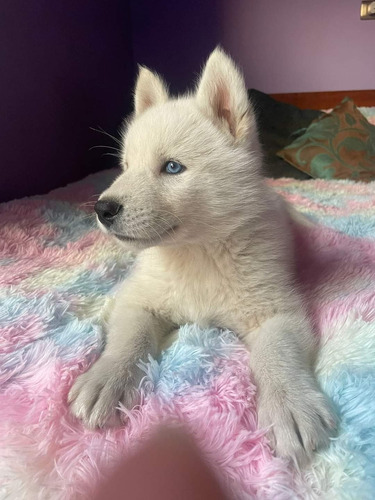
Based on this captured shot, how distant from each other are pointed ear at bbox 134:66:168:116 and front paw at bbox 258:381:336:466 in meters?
1.01

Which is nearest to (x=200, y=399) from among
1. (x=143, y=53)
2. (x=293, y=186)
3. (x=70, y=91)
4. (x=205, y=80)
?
(x=205, y=80)

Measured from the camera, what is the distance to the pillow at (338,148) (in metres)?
3.18

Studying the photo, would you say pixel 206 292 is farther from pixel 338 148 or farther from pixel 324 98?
pixel 324 98

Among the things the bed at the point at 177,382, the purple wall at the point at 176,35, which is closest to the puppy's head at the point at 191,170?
the bed at the point at 177,382

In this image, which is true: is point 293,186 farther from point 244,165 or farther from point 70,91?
point 244,165

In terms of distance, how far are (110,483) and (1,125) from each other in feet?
6.80

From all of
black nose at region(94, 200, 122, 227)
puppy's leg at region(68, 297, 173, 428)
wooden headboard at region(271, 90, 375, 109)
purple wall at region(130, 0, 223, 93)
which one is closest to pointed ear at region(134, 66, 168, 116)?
black nose at region(94, 200, 122, 227)

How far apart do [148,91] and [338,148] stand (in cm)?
219

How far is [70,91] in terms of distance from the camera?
2.96 metres

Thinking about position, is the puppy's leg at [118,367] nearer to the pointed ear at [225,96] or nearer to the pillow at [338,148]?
the pointed ear at [225,96]

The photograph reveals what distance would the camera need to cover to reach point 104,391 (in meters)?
0.92

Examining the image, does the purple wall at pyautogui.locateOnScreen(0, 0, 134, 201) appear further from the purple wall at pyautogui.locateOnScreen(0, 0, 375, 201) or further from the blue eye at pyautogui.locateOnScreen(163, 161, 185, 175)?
the blue eye at pyautogui.locateOnScreen(163, 161, 185, 175)

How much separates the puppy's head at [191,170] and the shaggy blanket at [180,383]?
0.30 meters

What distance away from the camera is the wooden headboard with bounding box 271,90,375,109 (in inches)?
155
